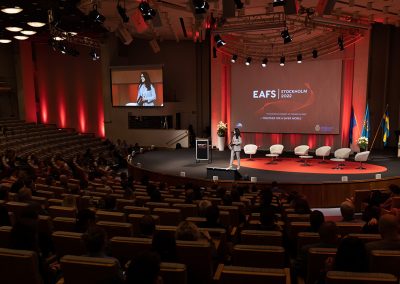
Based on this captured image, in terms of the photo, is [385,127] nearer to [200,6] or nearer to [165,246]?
[200,6]

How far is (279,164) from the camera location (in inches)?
535

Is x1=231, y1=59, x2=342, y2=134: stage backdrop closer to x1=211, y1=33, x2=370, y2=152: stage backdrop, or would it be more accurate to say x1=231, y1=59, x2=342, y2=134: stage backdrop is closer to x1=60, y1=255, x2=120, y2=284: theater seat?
→ x1=211, y1=33, x2=370, y2=152: stage backdrop

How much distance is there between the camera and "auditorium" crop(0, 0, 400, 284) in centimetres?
307

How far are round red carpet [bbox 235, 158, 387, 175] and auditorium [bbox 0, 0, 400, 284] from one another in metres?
0.08

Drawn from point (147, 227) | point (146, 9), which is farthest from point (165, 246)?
point (146, 9)

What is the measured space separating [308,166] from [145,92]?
30.0 ft

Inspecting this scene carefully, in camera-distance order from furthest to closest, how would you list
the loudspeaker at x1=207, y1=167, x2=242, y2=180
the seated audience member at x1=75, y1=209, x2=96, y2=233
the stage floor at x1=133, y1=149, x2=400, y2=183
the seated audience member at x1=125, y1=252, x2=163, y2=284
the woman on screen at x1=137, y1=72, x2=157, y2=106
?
1. the woman on screen at x1=137, y1=72, x2=157, y2=106
2. the stage floor at x1=133, y1=149, x2=400, y2=183
3. the loudspeaker at x1=207, y1=167, x2=242, y2=180
4. the seated audience member at x1=75, y1=209, x2=96, y2=233
5. the seated audience member at x1=125, y1=252, x2=163, y2=284

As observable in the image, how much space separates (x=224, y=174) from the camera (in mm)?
10688

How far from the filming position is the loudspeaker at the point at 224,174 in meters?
10.6

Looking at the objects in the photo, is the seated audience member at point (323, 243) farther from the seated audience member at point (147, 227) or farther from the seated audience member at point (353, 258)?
the seated audience member at point (147, 227)

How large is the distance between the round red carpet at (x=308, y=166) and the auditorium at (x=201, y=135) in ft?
0.25

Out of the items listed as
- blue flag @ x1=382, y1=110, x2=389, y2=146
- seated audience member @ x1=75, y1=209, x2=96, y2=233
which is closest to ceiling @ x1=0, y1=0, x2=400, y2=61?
blue flag @ x1=382, y1=110, x2=389, y2=146

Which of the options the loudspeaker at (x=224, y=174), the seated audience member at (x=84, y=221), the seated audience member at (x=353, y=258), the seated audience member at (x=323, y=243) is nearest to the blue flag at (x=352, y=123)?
the loudspeaker at (x=224, y=174)

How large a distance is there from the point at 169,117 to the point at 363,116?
9209 mm
